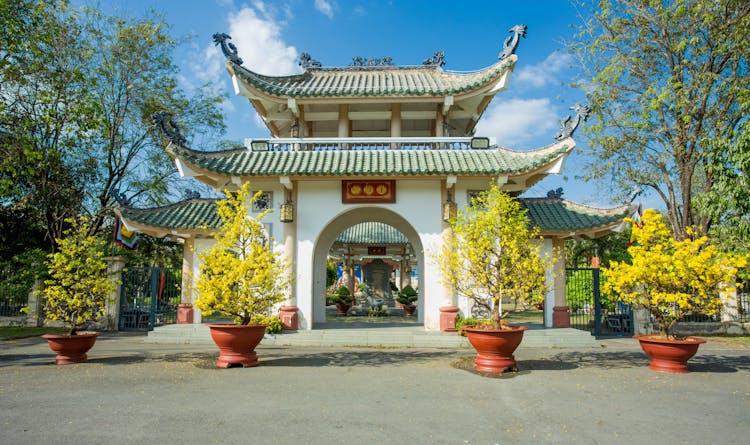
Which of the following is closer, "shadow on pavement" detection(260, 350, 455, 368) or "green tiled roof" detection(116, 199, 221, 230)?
"shadow on pavement" detection(260, 350, 455, 368)

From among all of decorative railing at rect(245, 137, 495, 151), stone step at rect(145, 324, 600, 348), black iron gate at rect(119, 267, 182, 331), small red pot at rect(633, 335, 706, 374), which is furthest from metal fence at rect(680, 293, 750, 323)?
black iron gate at rect(119, 267, 182, 331)

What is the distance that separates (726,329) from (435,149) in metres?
11.9

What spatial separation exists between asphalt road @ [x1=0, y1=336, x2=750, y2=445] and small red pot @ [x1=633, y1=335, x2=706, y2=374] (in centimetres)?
28

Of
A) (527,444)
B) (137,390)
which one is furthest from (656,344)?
(137,390)

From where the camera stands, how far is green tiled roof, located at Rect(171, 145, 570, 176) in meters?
11.3

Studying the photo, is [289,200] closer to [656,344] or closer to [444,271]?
[444,271]

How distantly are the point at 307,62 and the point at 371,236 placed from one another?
1101cm

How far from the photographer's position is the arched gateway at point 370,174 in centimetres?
1149

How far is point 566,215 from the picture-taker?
1291cm

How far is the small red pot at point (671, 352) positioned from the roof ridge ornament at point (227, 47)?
1217cm

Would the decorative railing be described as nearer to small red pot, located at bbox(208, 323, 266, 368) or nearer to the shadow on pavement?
the shadow on pavement

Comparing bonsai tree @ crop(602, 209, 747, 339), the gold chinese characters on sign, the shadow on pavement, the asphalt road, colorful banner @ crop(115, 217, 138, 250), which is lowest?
the shadow on pavement

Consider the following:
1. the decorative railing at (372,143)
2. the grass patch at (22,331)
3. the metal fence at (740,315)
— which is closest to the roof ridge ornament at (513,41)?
the decorative railing at (372,143)

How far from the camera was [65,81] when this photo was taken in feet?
45.8
